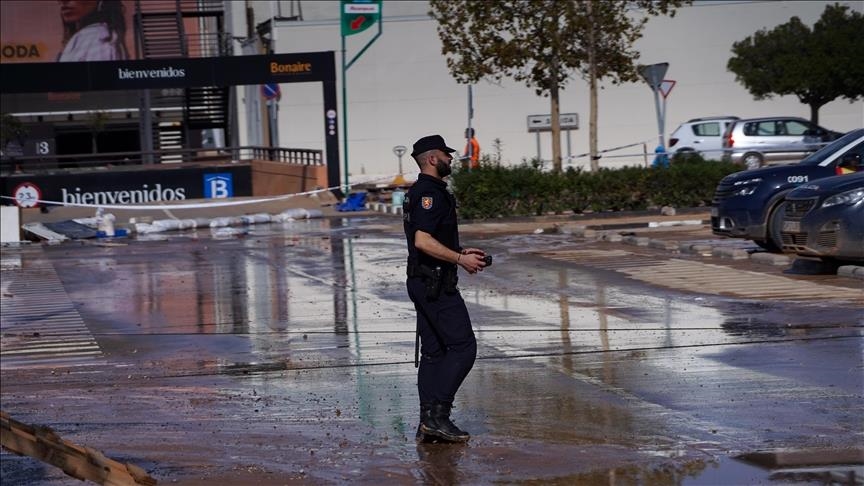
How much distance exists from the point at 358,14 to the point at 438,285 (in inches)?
1205

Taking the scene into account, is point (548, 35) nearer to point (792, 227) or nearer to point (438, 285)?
point (792, 227)

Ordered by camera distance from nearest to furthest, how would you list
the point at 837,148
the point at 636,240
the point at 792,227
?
the point at 792,227 → the point at 837,148 → the point at 636,240

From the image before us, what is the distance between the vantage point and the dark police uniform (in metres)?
7.03

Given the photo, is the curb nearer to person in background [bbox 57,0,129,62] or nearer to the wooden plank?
the wooden plank

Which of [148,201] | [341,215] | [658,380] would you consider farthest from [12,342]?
[148,201]

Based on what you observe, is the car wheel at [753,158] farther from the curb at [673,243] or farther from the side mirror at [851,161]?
the side mirror at [851,161]

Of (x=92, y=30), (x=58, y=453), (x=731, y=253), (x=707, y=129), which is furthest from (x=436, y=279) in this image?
(x=92, y=30)

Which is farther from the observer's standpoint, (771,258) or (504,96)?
(504,96)

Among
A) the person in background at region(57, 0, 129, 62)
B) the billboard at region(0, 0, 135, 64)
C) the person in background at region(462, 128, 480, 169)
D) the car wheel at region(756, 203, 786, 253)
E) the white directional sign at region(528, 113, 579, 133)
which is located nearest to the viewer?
A: the car wheel at region(756, 203, 786, 253)

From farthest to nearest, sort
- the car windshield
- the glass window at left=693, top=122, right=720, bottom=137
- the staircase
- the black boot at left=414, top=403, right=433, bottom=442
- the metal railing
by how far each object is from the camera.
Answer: the staircase, the glass window at left=693, top=122, right=720, bottom=137, the metal railing, the car windshield, the black boot at left=414, top=403, right=433, bottom=442

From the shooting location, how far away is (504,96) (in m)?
48.6

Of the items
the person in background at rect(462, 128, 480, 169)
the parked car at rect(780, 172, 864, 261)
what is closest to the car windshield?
the parked car at rect(780, 172, 864, 261)

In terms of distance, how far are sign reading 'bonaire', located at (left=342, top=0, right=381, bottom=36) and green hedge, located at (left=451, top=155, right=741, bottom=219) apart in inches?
449

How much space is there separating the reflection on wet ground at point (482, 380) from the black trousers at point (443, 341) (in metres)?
0.34
